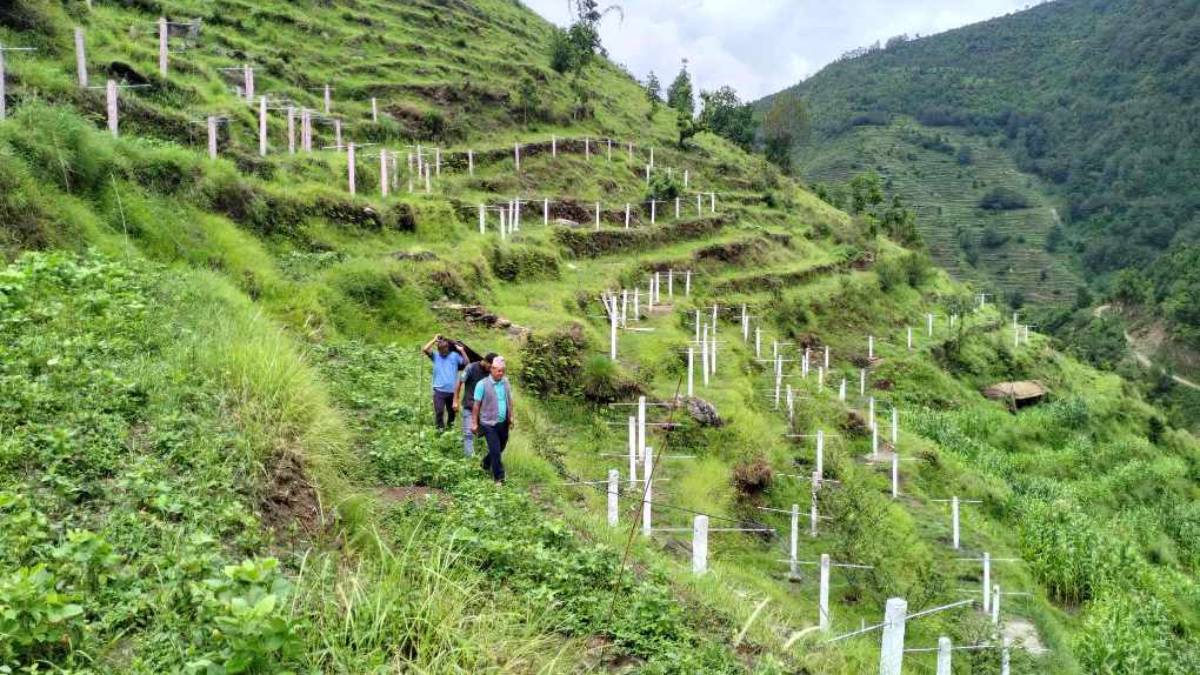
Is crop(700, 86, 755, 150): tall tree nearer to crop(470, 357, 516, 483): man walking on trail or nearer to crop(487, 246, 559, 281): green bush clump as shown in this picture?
crop(487, 246, 559, 281): green bush clump

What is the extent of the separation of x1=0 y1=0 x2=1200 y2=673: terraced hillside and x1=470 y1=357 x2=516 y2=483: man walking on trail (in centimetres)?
36

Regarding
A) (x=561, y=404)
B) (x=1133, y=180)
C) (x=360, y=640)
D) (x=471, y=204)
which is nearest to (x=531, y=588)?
(x=360, y=640)

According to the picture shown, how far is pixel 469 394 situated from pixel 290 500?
369 cm

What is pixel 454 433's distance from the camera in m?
9.44

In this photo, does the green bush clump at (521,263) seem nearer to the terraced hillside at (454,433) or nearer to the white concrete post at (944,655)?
the terraced hillside at (454,433)

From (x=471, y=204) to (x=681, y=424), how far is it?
1217 centimetres

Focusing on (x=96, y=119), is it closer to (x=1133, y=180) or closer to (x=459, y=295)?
(x=459, y=295)

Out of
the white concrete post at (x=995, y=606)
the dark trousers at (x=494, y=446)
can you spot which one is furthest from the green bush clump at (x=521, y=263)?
the white concrete post at (x=995, y=606)

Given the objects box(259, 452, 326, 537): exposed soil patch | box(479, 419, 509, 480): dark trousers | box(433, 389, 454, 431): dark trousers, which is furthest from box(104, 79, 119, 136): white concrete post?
box(259, 452, 326, 537): exposed soil patch

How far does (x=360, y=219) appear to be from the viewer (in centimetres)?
1817

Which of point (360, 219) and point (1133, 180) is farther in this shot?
point (1133, 180)

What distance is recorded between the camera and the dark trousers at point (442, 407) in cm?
973

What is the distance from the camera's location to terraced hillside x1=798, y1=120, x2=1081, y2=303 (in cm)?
9600

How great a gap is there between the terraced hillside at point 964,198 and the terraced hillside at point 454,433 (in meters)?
56.4
